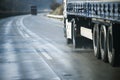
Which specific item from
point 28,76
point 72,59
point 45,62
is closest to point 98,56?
point 72,59

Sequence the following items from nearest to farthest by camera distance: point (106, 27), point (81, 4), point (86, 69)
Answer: point (86, 69) < point (106, 27) < point (81, 4)

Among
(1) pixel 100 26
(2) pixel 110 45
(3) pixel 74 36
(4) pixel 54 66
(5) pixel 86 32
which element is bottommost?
(3) pixel 74 36

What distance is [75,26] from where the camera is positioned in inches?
754

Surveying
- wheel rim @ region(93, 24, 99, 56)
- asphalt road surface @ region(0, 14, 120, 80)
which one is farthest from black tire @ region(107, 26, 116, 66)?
wheel rim @ region(93, 24, 99, 56)

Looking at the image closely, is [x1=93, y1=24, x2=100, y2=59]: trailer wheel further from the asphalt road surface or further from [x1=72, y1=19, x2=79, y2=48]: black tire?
[x1=72, y1=19, x2=79, y2=48]: black tire

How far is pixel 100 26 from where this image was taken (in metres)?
14.2

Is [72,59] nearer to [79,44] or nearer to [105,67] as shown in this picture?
[105,67]

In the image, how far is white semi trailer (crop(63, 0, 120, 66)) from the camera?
483 inches

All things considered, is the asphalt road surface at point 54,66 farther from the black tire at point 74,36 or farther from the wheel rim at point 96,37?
the black tire at point 74,36

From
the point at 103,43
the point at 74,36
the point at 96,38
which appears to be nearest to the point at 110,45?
the point at 103,43

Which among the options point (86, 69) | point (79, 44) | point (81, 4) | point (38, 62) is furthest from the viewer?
point (79, 44)

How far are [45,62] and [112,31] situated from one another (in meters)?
2.81

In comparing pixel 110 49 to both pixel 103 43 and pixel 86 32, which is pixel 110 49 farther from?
pixel 86 32

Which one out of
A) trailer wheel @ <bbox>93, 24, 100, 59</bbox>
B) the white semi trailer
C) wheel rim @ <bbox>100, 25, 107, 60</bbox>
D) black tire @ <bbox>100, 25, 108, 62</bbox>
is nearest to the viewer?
the white semi trailer
